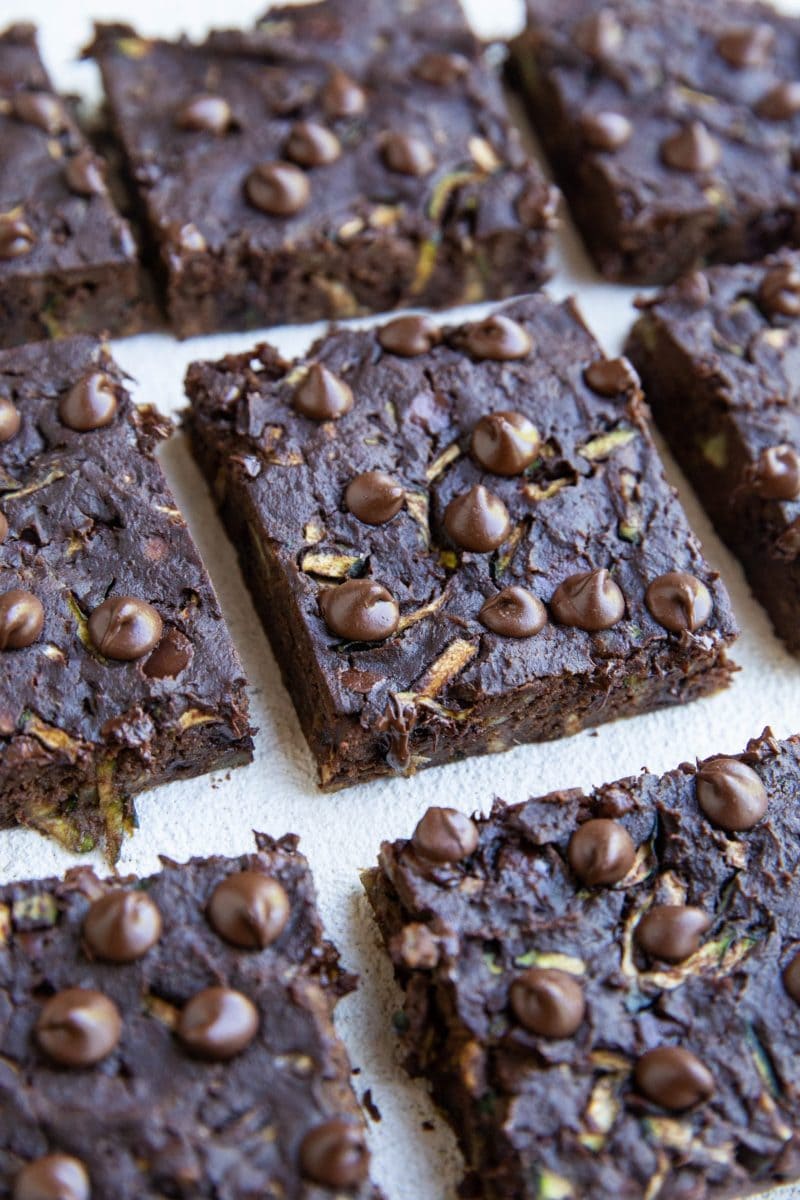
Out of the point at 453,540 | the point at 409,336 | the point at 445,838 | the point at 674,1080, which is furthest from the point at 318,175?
the point at 674,1080

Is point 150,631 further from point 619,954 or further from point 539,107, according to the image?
point 539,107

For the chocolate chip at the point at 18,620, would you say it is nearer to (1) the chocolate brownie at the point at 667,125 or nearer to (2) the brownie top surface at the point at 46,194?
(2) the brownie top surface at the point at 46,194

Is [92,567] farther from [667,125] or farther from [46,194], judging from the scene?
[667,125]

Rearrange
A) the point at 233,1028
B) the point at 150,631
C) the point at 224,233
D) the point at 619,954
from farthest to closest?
the point at 224,233 → the point at 150,631 → the point at 619,954 → the point at 233,1028

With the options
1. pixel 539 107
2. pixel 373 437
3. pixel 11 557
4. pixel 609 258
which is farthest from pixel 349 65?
pixel 11 557

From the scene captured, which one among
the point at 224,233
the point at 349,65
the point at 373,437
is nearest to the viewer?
the point at 373,437

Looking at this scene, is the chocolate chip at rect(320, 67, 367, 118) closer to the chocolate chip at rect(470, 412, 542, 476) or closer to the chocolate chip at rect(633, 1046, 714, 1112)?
the chocolate chip at rect(470, 412, 542, 476)

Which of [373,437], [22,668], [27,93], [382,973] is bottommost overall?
[382,973]
